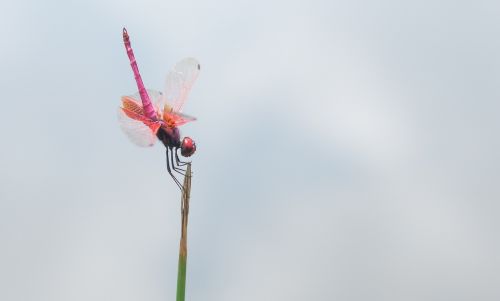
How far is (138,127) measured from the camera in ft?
Result: 44.5

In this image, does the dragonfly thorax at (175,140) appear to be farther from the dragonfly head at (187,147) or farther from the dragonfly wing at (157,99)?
the dragonfly wing at (157,99)

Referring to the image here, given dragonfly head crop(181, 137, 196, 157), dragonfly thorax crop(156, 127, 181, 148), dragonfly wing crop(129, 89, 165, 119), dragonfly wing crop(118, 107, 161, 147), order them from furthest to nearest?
1. dragonfly wing crop(129, 89, 165, 119)
2. dragonfly thorax crop(156, 127, 181, 148)
3. dragonfly head crop(181, 137, 196, 157)
4. dragonfly wing crop(118, 107, 161, 147)

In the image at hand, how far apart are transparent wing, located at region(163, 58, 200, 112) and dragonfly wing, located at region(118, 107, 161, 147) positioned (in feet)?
3.50

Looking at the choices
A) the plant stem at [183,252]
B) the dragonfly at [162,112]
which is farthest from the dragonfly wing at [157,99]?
the plant stem at [183,252]

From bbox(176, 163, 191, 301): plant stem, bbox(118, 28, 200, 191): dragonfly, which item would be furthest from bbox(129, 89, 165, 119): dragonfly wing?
bbox(176, 163, 191, 301): plant stem

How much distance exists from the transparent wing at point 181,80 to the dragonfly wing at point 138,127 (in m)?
1.07

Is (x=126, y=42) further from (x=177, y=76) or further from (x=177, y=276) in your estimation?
(x=177, y=276)

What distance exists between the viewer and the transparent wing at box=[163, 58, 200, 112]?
14.7 meters

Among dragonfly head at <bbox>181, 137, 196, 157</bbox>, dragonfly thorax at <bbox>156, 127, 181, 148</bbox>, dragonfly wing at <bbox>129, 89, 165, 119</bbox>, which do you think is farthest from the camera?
dragonfly wing at <bbox>129, 89, 165, 119</bbox>

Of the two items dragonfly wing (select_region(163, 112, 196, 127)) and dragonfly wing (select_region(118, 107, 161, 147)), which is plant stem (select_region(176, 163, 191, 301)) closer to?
dragonfly wing (select_region(118, 107, 161, 147))

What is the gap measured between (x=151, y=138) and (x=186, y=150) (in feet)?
2.65

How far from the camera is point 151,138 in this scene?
527 inches

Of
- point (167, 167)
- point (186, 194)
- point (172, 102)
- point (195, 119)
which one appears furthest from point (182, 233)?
point (172, 102)

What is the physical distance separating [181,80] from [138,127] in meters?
1.89
